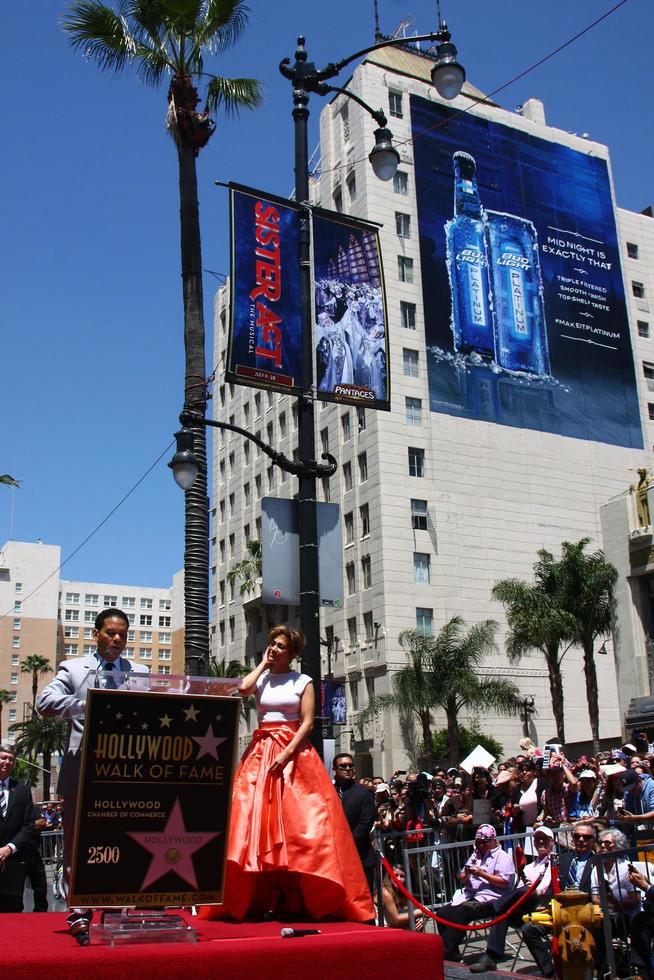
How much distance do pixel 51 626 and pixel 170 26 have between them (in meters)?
119

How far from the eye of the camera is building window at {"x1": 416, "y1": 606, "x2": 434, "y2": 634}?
5522 centimetres

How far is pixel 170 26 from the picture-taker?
1769cm

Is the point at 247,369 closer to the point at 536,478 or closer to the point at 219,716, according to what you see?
the point at 219,716

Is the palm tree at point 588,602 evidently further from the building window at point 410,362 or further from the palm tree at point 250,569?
the palm tree at point 250,569

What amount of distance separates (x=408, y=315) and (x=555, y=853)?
52.1 m

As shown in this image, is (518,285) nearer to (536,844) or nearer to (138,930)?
(536,844)

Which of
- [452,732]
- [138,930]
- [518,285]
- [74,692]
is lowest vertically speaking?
[138,930]

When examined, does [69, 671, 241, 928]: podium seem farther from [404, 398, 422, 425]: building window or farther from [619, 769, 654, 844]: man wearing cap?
[404, 398, 422, 425]: building window

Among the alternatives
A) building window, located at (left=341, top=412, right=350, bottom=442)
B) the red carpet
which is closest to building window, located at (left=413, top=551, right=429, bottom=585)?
building window, located at (left=341, top=412, right=350, bottom=442)

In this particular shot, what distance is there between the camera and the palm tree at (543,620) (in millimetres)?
45406

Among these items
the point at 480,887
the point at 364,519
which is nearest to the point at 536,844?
the point at 480,887

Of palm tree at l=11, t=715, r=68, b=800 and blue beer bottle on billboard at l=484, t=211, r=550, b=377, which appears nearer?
blue beer bottle on billboard at l=484, t=211, r=550, b=377

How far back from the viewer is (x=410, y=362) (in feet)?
196

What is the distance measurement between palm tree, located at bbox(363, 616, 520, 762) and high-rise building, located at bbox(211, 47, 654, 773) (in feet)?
9.88
